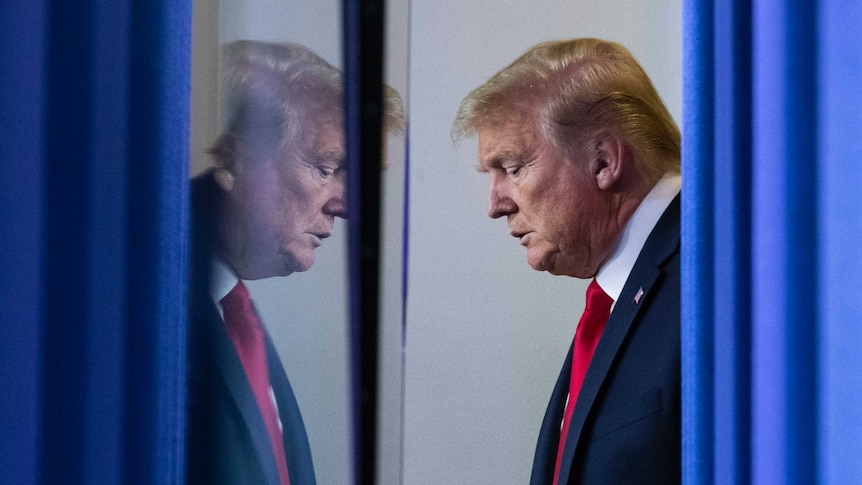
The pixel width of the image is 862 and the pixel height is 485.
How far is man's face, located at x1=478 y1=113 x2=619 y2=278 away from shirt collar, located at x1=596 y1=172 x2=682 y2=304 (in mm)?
24

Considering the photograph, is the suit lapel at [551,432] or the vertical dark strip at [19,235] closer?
the vertical dark strip at [19,235]

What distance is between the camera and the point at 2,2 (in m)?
0.87

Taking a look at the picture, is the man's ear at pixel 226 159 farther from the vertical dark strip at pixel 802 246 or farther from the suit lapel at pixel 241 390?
the vertical dark strip at pixel 802 246

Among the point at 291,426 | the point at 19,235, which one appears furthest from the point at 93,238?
the point at 291,426

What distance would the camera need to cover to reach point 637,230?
62.9 inches

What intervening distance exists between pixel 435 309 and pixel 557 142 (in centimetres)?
40

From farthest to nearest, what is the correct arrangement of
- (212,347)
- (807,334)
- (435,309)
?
(435,309) → (212,347) → (807,334)

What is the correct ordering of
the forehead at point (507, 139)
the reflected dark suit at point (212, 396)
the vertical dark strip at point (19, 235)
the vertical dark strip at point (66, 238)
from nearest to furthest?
the vertical dark strip at point (19, 235) → the vertical dark strip at point (66, 238) → the reflected dark suit at point (212, 396) → the forehead at point (507, 139)

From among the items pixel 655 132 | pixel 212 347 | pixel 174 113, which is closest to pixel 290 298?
pixel 212 347

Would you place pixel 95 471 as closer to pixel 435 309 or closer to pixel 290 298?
pixel 290 298

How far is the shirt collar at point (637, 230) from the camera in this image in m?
1.59

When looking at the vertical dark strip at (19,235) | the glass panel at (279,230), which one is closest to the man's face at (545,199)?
the glass panel at (279,230)

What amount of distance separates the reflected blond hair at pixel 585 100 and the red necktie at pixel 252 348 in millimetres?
573

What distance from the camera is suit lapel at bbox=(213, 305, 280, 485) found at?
145 centimetres
